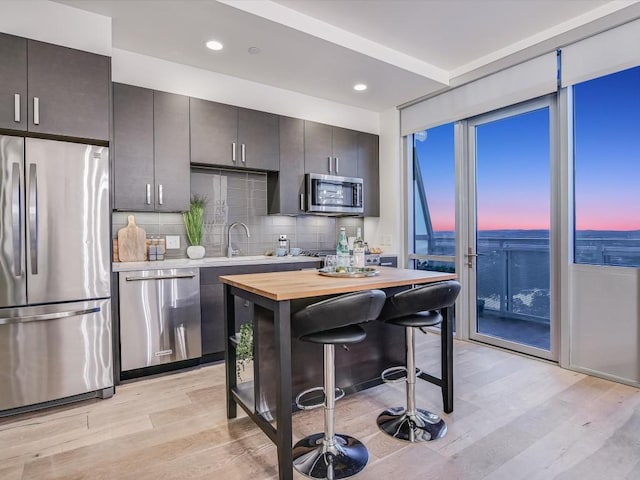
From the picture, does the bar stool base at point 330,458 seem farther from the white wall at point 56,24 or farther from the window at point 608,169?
the white wall at point 56,24

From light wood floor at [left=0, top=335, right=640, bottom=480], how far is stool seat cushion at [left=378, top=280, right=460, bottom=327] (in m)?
0.71

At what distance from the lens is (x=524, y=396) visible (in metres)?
2.54

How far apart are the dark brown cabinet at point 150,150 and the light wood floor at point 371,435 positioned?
157 centimetres

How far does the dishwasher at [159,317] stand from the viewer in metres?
2.84

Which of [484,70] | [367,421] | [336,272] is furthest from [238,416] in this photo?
[484,70]

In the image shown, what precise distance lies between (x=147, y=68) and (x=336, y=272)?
2645 mm

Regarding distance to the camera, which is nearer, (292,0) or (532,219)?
(292,0)

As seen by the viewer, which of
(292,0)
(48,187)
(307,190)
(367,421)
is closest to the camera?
(367,421)

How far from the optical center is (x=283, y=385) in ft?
5.38

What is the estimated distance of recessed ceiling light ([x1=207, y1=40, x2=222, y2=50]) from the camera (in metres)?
3.03

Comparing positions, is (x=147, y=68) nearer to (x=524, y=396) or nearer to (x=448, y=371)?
(x=448, y=371)

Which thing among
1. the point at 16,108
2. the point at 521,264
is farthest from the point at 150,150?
the point at 521,264

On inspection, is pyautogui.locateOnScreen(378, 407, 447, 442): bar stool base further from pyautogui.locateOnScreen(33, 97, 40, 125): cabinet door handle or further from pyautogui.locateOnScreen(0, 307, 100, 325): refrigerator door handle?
pyautogui.locateOnScreen(33, 97, 40, 125): cabinet door handle

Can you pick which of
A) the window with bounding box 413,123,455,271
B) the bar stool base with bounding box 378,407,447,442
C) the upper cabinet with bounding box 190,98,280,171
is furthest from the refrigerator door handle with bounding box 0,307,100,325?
the window with bounding box 413,123,455,271
